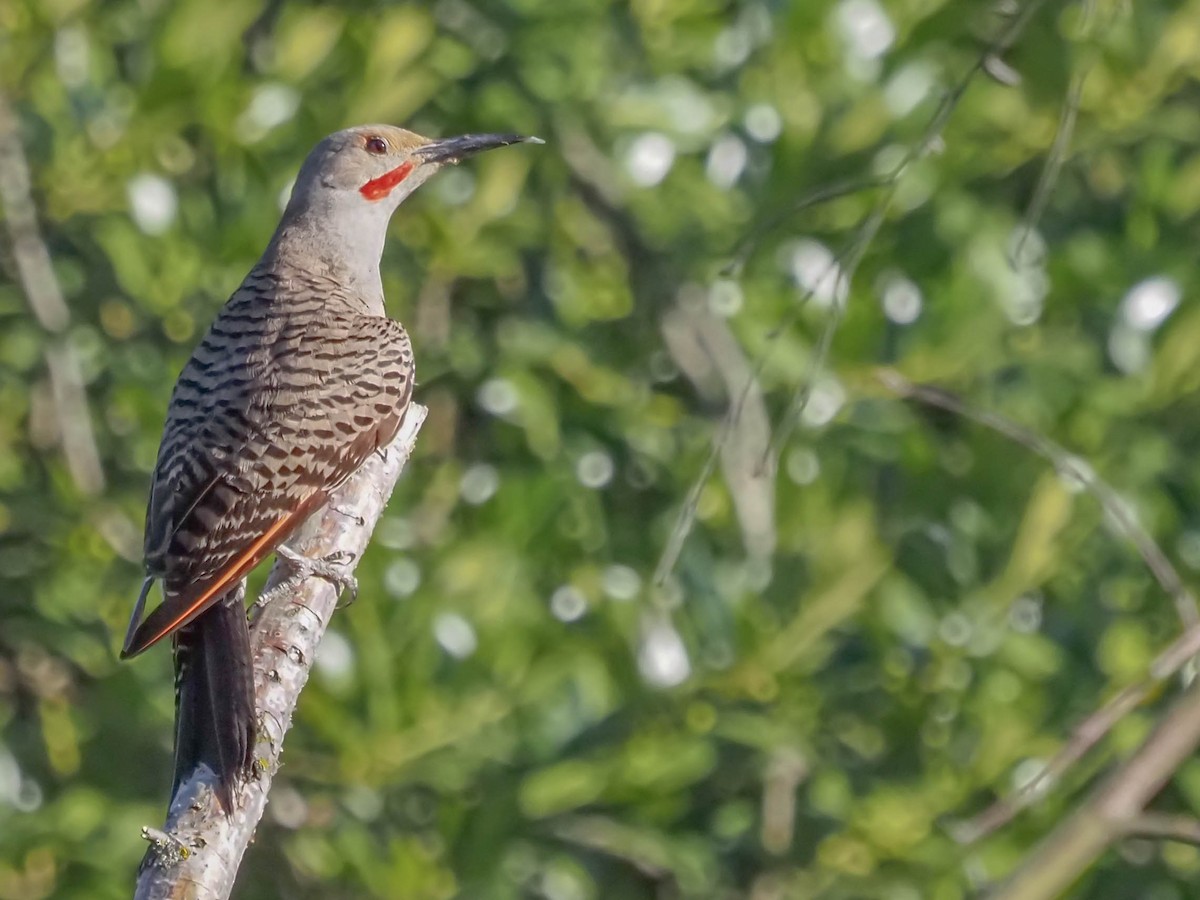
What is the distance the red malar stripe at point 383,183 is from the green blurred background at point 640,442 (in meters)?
0.53

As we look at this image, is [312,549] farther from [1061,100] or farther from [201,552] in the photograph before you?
[1061,100]

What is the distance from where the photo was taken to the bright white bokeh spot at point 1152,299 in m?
4.98

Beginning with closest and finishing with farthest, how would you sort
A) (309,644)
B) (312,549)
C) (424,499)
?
(309,644) → (312,549) → (424,499)

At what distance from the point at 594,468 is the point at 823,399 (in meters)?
0.63

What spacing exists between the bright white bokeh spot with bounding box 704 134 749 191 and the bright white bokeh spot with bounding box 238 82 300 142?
1138mm

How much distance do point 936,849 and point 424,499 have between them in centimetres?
156

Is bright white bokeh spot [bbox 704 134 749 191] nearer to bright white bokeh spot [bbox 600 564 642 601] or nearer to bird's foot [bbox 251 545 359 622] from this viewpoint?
bright white bokeh spot [bbox 600 564 642 601]

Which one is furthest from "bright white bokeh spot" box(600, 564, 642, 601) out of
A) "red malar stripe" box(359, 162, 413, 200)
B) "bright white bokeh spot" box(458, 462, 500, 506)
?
"red malar stripe" box(359, 162, 413, 200)

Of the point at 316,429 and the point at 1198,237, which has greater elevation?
the point at 316,429

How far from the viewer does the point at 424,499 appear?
16.4 ft

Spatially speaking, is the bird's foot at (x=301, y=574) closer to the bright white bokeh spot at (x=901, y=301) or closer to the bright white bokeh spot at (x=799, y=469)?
the bright white bokeh spot at (x=799, y=469)

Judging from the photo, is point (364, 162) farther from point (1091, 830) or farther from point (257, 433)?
point (1091, 830)

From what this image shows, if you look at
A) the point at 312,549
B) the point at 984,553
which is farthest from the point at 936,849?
the point at 312,549

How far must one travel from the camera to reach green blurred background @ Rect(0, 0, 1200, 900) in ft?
15.2
